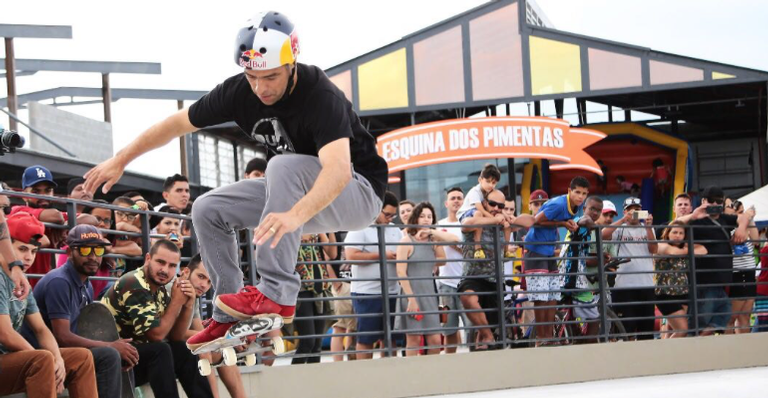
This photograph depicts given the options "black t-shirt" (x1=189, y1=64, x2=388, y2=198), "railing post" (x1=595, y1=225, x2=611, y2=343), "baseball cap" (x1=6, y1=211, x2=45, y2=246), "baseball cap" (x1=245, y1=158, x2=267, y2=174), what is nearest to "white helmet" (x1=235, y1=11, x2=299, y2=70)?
"black t-shirt" (x1=189, y1=64, x2=388, y2=198)

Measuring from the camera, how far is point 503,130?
18.6 m

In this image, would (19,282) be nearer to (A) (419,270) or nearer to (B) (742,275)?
(A) (419,270)

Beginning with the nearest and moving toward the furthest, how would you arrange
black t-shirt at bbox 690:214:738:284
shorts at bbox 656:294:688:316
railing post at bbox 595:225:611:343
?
1. railing post at bbox 595:225:611:343
2. black t-shirt at bbox 690:214:738:284
3. shorts at bbox 656:294:688:316

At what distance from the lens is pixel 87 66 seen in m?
17.2

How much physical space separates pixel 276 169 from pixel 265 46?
537 millimetres

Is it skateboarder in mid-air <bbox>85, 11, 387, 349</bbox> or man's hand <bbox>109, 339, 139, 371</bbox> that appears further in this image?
man's hand <bbox>109, 339, 139, 371</bbox>

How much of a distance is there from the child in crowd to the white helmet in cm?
563

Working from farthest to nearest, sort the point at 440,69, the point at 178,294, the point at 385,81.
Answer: the point at 385,81, the point at 440,69, the point at 178,294

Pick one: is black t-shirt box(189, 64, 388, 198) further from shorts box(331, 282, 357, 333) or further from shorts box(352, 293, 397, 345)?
shorts box(331, 282, 357, 333)

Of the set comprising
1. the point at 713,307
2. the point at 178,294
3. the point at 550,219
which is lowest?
the point at 713,307

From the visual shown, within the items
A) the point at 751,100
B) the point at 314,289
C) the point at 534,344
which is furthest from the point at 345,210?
the point at 751,100

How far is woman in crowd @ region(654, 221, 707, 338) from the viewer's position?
445 inches

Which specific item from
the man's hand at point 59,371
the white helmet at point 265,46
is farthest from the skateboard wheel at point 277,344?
the man's hand at point 59,371

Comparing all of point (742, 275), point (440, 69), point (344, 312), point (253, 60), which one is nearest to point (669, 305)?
point (742, 275)
